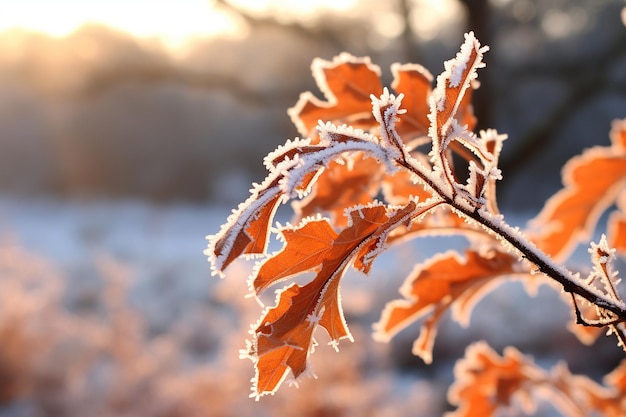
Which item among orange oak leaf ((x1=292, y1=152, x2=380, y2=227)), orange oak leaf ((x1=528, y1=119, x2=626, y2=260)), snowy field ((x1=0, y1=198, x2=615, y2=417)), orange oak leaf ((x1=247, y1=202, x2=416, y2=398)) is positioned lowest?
orange oak leaf ((x1=247, y1=202, x2=416, y2=398))

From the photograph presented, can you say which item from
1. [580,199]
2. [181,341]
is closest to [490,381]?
[580,199]

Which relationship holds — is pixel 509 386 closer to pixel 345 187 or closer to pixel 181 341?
pixel 345 187

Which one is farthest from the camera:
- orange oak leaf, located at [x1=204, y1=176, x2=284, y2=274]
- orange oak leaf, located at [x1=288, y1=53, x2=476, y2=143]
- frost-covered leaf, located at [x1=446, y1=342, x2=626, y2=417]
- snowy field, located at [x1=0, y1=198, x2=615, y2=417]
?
snowy field, located at [x1=0, y1=198, x2=615, y2=417]

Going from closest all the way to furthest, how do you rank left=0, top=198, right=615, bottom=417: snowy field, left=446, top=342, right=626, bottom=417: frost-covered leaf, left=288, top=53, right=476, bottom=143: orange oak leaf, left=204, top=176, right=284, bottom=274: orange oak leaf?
left=204, top=176, right=284, bottom=274: orange oak leaf
left=288, top=53, right=476, bottom=143: orange oak leaf
left=446, top=342, right=626, bottom=417: frost-covered leaf
left=0, top=198, right=615, bottom=417: snowy field

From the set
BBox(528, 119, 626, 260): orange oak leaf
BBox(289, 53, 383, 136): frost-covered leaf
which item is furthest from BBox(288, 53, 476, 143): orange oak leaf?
BBox(528, 119, 626, 260): orange oak leaf

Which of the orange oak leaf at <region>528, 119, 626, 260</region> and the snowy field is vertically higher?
the snowy field

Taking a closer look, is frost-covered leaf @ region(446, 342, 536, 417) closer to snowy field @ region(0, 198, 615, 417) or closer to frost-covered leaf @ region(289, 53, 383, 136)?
frost-covered leaf @ region(289, 53, 383, 136)
